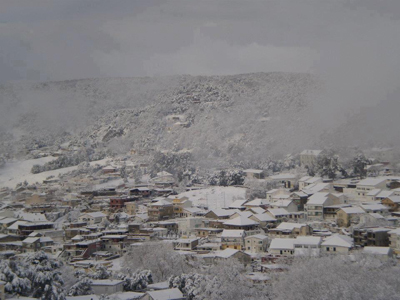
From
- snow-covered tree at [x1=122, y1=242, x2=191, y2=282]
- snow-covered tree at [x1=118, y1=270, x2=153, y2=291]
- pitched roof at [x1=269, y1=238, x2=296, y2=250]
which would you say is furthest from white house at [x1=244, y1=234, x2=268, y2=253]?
snow-covered tree at [x1=118, y1=270, x2=153, y2=291]

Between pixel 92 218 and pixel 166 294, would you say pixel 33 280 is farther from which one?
pixel 92 218

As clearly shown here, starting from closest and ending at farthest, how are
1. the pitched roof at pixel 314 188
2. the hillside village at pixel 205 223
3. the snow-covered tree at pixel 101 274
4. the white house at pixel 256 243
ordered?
the snow-covered tree at pixel 101 274 → the hillside village at pixel 205 223 → the white house at pixel 256 243 → the pitched roof at pixel 314 188

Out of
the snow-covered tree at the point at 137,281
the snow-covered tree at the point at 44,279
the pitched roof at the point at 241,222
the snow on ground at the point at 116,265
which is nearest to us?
the snow-covered tree at the point at 44,279

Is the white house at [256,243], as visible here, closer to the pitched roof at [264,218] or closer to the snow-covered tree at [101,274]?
the pitched roof at [264,218]

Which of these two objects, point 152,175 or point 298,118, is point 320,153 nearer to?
point 152,175

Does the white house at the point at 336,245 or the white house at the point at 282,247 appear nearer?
the white house at the point at 336,245

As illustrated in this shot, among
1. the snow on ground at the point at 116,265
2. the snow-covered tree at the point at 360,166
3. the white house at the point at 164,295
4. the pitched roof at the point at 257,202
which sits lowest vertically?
the white house at the point at 164,295

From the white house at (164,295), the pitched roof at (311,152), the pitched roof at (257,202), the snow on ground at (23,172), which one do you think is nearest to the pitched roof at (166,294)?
the white house at (164,295)
